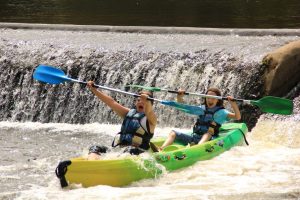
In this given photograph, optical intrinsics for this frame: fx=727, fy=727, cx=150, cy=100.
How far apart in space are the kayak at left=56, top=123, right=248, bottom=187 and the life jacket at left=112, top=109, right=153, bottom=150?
0.17 meters

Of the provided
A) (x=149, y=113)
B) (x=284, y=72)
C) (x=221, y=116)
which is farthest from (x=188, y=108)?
(x=284, y=72)

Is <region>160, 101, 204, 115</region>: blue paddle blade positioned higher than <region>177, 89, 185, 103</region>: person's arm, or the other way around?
<region>177, 89, 185, 103</region>: person's arm

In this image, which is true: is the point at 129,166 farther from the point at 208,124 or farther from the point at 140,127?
the point at 208,124

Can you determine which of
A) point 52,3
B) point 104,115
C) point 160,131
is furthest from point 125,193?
point 52,3

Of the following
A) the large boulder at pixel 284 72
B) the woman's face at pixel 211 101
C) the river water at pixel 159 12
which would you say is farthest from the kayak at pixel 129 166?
the river water at pixel 159 12

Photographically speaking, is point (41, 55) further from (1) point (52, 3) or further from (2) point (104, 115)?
(1) point (52, 3)

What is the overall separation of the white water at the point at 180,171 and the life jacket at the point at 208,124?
34 cm

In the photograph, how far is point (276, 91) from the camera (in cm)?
1057

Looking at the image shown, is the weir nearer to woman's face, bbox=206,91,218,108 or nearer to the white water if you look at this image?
the white water

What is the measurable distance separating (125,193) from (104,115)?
4376mm

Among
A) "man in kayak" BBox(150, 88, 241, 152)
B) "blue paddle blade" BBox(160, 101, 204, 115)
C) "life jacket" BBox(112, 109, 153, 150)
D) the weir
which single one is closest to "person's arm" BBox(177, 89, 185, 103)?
"man in kayak" BBox(150, 88, 241, 152)

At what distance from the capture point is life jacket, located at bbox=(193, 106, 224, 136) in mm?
8891

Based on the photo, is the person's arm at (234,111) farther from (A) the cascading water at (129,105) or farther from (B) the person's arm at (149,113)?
(B) the person's arm at (149,113)

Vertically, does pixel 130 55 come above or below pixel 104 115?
above
